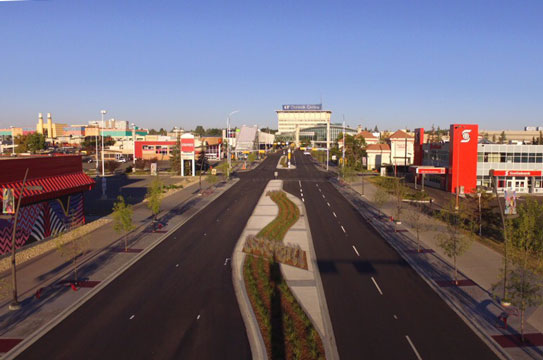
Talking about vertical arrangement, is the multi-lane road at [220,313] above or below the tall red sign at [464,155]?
below

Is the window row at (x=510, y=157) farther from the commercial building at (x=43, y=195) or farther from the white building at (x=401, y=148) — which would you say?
the commercial building at (x=43, y=195)

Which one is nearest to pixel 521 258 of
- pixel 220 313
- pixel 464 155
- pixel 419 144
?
pixel 220 313

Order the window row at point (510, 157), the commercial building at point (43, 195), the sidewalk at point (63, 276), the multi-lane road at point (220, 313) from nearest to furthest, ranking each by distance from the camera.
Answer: the multi-lane road at point (220, 313) < the sidewalk at point (63, 276) < the commercial building at point (43, 195) < the window row at point (510, 157)

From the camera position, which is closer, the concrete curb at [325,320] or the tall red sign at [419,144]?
the concrete curb at [325,320]

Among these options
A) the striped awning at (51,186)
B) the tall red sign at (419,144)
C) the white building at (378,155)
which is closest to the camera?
the striped awning at (51,186)

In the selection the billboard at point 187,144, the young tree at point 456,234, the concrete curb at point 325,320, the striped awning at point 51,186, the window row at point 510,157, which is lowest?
the concrete curb at point 325,320

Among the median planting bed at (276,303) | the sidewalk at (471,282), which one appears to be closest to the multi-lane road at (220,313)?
the sidewalk at (471,282)
